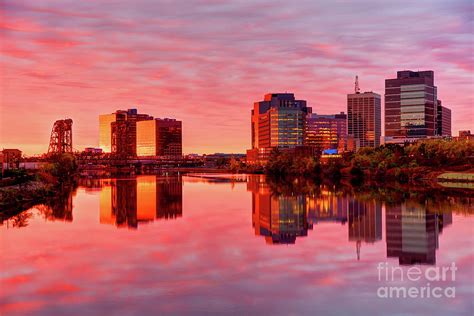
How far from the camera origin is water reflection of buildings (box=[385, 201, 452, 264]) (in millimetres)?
34938

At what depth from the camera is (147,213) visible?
195 ft

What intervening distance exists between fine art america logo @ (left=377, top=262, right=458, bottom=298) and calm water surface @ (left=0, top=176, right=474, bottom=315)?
20 cm

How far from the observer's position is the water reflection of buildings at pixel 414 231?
34.9 metres

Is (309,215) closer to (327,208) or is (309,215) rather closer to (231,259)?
(327,208)

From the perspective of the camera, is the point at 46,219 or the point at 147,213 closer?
the point at 46,219

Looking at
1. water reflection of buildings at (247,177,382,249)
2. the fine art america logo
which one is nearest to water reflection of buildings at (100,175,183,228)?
water reflection of buildings at (247,177,382,249)

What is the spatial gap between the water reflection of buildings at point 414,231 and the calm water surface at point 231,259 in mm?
101

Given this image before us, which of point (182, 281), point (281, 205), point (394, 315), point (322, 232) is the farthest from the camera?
point (281, 205)

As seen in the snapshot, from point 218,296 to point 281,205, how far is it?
4248 cm

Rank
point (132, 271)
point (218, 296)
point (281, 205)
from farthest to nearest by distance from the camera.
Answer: point (281, 205) → point (132, 271) → point (218, 296)

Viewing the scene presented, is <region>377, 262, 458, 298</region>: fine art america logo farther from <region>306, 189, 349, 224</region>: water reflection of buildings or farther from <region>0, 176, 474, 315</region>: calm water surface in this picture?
<region>306, 189, 349, 224</region>: water reflection of buildings

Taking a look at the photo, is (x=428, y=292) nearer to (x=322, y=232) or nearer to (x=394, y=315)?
(x=394, y=315)

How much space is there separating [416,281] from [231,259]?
1113 centimetres

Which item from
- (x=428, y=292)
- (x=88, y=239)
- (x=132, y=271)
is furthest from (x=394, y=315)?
(x=88, y=239)
